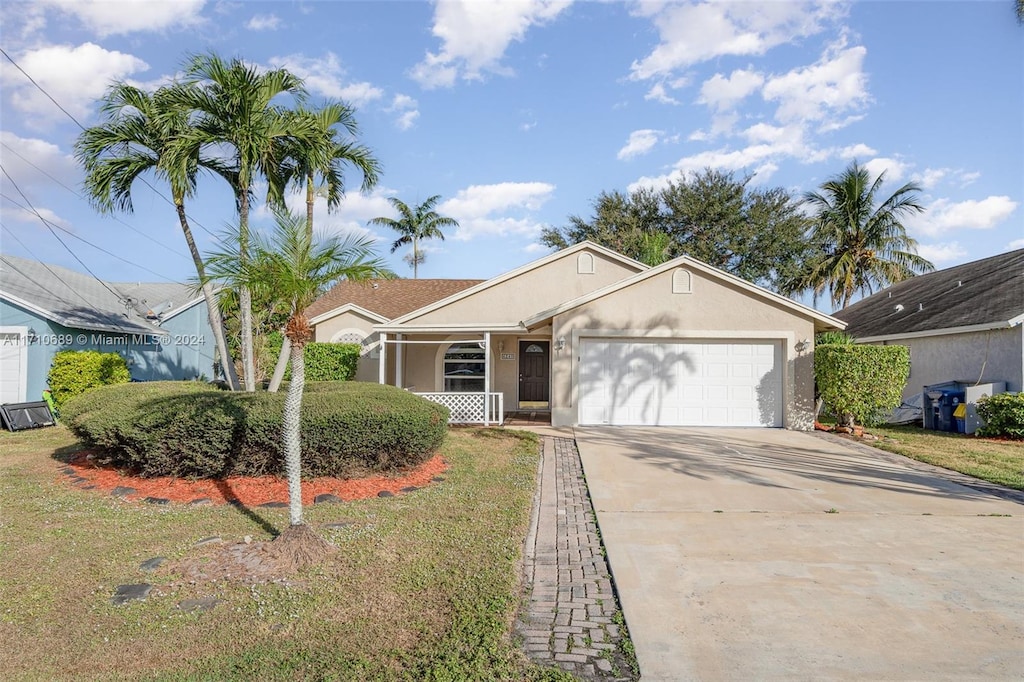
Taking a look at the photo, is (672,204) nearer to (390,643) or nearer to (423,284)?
(423,284)

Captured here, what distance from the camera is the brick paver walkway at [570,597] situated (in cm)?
335

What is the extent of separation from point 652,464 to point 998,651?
19.0 ft

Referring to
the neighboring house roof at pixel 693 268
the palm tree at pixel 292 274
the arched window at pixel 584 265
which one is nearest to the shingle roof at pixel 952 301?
the neighboring house roof at pixel 693 268

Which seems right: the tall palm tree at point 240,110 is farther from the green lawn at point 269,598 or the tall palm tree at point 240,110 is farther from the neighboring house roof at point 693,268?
the neighboring house roof at point 693,268

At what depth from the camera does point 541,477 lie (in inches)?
329

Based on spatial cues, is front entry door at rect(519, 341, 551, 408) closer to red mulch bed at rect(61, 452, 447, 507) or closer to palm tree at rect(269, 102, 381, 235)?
palm tree at rect(269, 102, 381, 235)

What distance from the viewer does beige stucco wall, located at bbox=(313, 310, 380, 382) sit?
1762cm

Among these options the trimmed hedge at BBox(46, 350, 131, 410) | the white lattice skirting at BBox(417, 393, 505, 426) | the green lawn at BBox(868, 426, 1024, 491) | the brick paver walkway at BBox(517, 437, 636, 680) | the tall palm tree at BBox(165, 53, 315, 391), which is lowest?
the brick paver walkway at BBox(517, 437, 636, 680)

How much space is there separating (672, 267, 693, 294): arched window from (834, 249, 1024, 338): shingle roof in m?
6.86

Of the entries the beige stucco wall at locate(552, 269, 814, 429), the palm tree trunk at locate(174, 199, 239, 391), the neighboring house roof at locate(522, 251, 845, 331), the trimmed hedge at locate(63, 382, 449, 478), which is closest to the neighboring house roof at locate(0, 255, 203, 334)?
the palm tree trunk at locate(174, 199, 239, 391)

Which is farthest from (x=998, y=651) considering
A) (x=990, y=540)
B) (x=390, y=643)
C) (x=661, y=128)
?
(x=661, y=128)

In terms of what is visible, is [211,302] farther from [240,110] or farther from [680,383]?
[680,383]

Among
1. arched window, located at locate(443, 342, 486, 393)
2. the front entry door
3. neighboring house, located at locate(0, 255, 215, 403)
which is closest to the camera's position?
neighboring house, located at locate(0, 255, 215, 403)

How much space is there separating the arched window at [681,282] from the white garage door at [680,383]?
1264 mm
